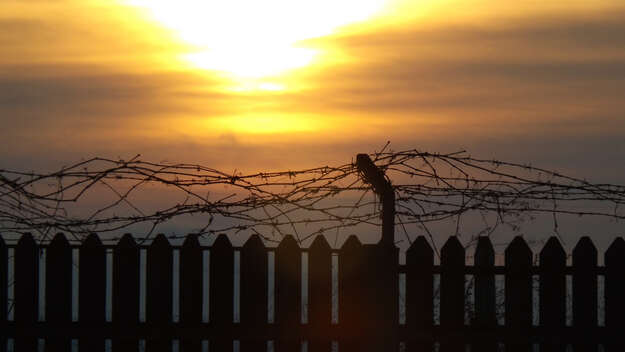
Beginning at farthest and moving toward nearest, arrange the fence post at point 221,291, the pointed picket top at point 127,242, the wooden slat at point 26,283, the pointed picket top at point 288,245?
the wooden slat at point 26,283, the pointed picket top at point 127,242, the fence post at point 221,291, the pointed picket top at point 288,245

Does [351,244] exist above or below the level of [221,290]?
above

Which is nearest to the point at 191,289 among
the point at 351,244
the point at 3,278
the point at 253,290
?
the point at 253,290

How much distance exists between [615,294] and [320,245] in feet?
7.38

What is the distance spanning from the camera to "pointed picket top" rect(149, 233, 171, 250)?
21.5 ft

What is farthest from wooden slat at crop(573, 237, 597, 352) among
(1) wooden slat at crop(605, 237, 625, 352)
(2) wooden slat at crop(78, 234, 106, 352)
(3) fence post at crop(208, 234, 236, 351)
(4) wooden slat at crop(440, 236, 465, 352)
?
(2) wooden slat at crop(78, 234, 106, 352)

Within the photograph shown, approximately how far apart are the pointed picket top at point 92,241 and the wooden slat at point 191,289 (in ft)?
2.21

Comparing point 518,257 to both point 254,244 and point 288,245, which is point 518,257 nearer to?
point 288,245

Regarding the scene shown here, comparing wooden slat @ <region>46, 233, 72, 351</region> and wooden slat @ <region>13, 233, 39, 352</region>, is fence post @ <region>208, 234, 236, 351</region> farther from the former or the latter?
wooden slat @ <region>13, 233, 39, 352</region>

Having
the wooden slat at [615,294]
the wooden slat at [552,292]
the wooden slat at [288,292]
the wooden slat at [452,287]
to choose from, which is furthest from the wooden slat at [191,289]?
the wooden slat at [615,294]

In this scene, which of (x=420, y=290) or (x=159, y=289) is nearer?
(x=420, y=290)

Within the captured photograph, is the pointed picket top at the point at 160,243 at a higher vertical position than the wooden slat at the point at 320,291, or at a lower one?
higher

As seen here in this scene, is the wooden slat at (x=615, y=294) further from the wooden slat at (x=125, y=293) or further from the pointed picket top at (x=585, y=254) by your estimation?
the wooden slat at (x=125, y=293)

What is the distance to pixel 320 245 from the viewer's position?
21.0ft

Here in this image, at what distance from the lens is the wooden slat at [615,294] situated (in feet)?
21.1
